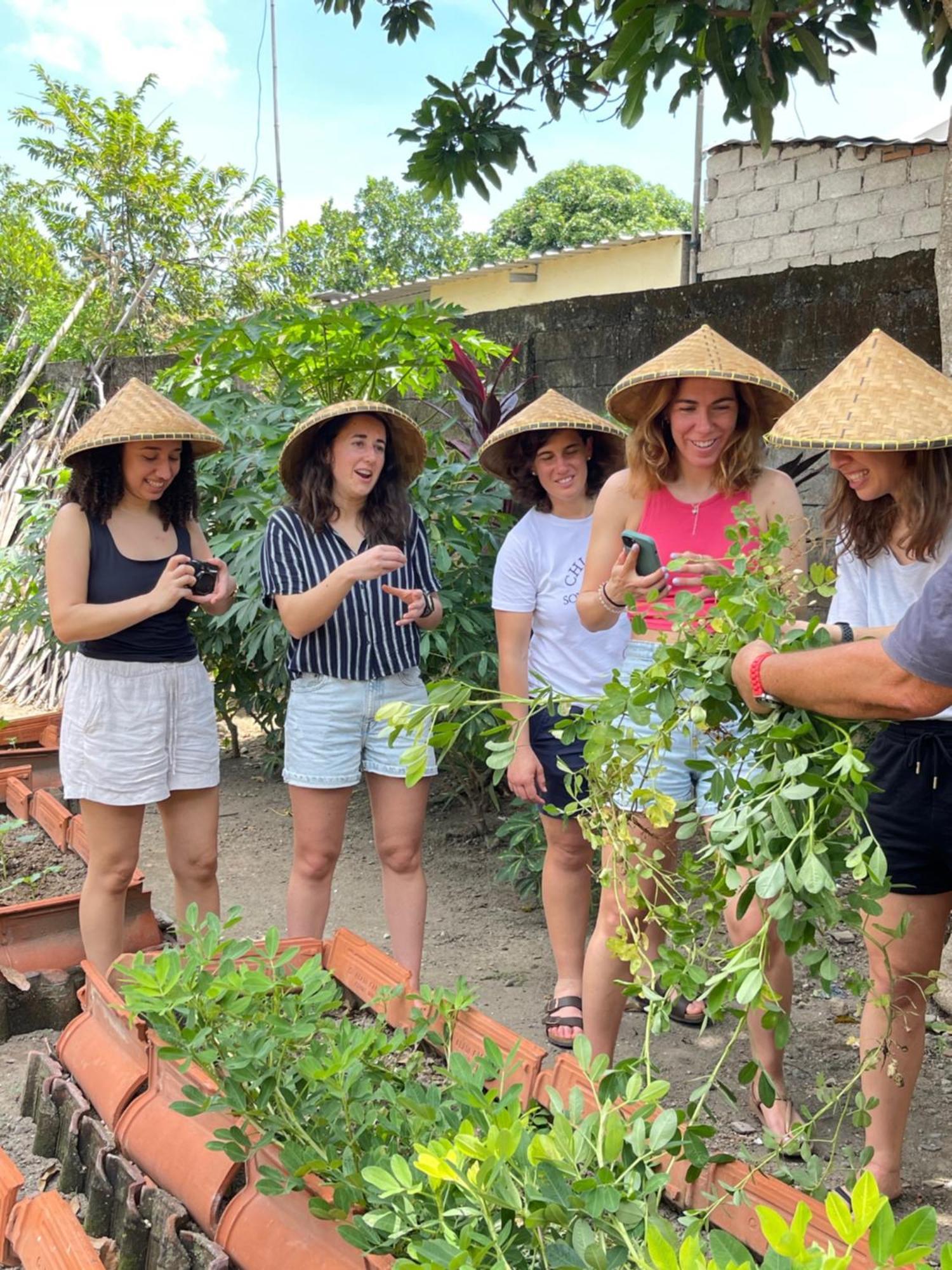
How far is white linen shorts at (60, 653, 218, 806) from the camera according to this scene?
3055 mm

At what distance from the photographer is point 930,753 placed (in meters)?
2.15

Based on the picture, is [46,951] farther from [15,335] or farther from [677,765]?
[15,335]

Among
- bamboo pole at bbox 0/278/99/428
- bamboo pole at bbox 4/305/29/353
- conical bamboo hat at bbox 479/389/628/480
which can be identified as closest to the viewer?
conical bamboo hat at bbox 479/389/628/480

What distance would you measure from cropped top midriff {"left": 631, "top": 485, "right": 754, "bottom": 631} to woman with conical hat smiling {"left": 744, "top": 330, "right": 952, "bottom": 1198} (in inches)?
12.3

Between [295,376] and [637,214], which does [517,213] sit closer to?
[637,214]

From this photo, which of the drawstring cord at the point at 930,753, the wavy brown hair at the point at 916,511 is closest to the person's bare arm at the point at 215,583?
the wavy brown hair at the point at 916,511

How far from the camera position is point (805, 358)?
4.23 m

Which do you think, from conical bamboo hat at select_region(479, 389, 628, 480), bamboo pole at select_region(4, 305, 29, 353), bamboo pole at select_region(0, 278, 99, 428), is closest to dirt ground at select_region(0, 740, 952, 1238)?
conical bamboo hat at select_region(479, 389, 628, 480)

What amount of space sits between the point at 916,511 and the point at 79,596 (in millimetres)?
1980

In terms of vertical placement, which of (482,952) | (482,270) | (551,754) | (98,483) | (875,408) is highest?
(482,270)

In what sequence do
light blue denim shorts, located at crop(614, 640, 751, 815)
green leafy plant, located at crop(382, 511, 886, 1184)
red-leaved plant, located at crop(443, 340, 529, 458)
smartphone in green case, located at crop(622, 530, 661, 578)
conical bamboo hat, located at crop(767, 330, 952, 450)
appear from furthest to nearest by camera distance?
red-leaved plant, located at crop(443, 340, 529, 458)
light blue denim shorts, located at crop(614, 640, 751, 815)
smartphone in green case, located at crop(622, 530, 661, 578)
conical bamboo hat, located at crop(767, 330, 952, 450)
green leafy plant, located at crop(382, 511, 886, 1184)

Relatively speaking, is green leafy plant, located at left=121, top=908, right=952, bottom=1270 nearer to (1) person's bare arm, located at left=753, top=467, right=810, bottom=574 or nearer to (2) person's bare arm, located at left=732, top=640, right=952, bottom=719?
(2) person's bare arm, located at left=732, top=640, right=952, bottom=719

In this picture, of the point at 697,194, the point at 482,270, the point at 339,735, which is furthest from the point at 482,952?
the point at 482,270

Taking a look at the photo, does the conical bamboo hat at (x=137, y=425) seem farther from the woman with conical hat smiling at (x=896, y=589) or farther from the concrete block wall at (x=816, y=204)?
the concrete block wall at (x=816, y=204)
